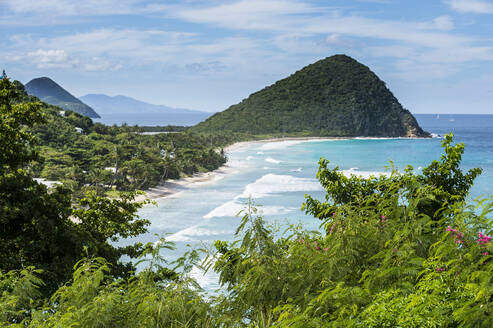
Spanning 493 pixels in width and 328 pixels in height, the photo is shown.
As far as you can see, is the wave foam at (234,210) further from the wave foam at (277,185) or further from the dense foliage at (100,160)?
the dense foliage at (100,160)

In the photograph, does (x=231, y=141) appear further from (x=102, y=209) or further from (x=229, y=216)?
(x=102, y=209)

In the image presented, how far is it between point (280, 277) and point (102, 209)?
11.3m

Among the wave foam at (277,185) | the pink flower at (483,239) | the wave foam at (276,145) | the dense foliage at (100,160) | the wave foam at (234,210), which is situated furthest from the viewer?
the wave foam at (276,145)

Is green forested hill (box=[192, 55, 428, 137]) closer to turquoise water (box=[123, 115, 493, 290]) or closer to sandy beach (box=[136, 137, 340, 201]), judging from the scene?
turquoise water (box=[123, 115, 493, 290])

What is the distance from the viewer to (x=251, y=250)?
21.2 ft

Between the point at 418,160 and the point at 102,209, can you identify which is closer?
the point at 102,209

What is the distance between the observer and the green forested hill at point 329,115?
171500 mm

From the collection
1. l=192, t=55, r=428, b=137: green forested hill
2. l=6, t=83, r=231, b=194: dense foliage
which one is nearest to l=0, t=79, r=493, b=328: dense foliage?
l=6, t=83, r=231, b=194: dense foliage

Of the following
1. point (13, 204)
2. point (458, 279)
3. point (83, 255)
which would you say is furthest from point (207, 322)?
point (13, 204)

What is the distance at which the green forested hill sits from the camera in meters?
172

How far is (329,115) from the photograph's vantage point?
181250mm

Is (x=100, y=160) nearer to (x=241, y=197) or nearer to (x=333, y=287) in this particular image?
(x=241, y=197)

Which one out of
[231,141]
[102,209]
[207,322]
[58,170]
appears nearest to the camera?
[207,322]

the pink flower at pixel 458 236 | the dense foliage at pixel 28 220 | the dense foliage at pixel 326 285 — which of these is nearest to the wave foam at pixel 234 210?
the dense foliage at pixel 28 220
